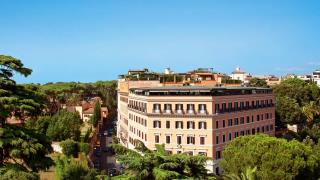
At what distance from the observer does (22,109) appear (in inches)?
1153

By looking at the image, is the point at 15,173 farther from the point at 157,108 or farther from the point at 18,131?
the point at 157,108

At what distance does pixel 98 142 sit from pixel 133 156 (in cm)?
7056

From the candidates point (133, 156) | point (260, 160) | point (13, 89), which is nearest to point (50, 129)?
point (260, 160)

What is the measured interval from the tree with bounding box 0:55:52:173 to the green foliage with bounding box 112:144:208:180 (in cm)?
588

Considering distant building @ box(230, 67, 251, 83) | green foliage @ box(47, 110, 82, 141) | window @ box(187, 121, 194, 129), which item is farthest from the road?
distant building @ box(230, 67, 251, 83)

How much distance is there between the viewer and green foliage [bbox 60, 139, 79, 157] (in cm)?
6898

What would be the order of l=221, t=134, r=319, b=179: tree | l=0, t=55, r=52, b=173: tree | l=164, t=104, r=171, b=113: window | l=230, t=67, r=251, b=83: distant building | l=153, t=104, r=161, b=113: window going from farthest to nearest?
l=230, t=67, r=251, b=83: distant building → l=153, t=104, r=161, b=113: window → l=164, t=104, r=171, b=113: window → l=221, t=134, r=319, b=179: tree → l=0, t=55, r=52, b=173: tree

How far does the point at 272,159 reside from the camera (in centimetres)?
4516

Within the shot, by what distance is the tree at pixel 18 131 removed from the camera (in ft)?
94.4

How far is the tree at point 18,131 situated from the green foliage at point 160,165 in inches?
231

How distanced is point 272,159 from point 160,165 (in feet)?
73.2

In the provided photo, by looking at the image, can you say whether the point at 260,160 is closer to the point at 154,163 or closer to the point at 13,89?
the point at 154,163

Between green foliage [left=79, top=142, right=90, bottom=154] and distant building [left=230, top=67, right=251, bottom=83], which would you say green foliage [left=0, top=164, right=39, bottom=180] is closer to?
green foliage [left=79, top=142, right=90, bottom=154]

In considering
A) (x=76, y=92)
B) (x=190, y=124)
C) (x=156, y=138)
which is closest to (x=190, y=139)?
(x=190, y=124)
